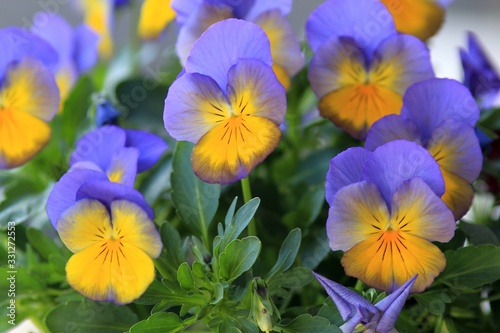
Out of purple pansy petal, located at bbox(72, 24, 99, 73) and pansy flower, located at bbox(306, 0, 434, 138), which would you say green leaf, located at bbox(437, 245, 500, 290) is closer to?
pansy flower, located at bbox(306, 0, 434, 138)

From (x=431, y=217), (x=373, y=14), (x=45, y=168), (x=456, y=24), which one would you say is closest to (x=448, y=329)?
(x=431, y=217)

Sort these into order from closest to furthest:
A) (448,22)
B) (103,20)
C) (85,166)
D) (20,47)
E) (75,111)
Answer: (85,166)
(20,47)
(75,111)
(103,20)
(448,22)

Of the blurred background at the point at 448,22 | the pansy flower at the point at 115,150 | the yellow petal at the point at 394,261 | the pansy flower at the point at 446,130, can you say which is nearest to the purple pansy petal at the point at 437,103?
the pansy flower at the point at 446,130

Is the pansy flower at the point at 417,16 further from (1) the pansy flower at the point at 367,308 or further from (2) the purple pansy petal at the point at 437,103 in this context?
(1) the pansy flower at the point at 367,308

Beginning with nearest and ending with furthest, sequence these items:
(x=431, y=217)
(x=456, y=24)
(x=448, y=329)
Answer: (x=431, y=217) → (x=448, y=329) → (x=456, y=24)

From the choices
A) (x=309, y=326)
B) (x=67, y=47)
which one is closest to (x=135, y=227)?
(x=309, y=326)

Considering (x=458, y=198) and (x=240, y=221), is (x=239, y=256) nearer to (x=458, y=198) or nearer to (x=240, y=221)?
(x=240, y=221)

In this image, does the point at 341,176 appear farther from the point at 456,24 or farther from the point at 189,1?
the point at 456,24

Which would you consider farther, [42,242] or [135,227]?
[42,242]

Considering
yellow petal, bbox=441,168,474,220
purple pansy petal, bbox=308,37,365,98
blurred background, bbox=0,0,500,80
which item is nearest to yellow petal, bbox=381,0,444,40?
purple pansy petal, bbox=308,37,365,98
